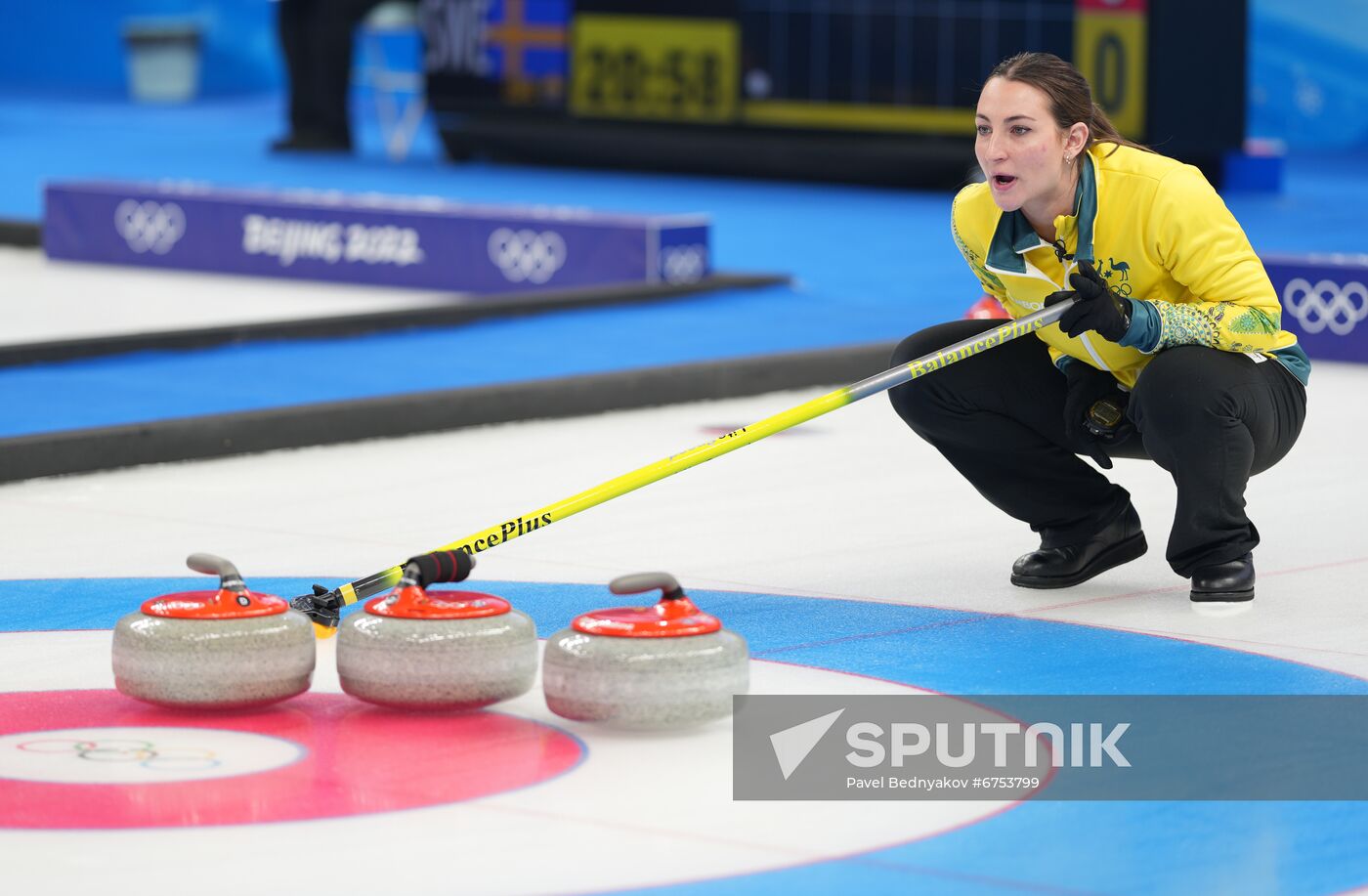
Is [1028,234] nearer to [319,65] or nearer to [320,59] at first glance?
[320,59]

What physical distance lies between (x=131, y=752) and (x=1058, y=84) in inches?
71.4

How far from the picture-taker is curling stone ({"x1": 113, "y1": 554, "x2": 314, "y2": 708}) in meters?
3.01

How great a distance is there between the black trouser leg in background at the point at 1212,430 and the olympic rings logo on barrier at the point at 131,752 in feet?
5.53

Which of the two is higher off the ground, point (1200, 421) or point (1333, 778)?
point (1200, 421)

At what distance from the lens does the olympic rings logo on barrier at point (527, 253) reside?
9766 mm

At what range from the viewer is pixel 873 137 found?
15.0m

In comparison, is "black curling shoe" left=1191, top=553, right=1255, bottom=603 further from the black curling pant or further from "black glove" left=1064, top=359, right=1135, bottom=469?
"black glove" left=1064, top=359, right=1135, bottom=469

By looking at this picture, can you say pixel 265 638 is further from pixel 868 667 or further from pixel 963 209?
pixel 963 209

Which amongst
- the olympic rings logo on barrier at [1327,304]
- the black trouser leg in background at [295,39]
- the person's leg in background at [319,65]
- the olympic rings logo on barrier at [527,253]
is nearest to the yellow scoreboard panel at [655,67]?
the person's leg in background at [319,65]

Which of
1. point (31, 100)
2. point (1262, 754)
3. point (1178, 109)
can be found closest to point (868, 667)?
point (1262, 754)

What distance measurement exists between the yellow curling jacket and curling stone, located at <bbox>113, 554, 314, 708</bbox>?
1.47 metres

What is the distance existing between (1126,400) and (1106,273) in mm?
270

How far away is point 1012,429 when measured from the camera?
406 centimetres

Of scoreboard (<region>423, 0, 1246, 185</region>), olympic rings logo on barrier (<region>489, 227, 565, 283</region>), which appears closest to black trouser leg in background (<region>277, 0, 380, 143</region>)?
scoreboard (<region>423, 0, 1246, 185</region>)
